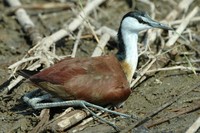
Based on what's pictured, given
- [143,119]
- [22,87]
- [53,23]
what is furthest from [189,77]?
[53,23]

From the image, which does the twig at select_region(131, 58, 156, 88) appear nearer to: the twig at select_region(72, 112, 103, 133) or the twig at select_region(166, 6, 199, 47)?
the twig at select_region(166, 6, 199, 47)

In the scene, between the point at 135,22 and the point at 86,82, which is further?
the point at 135,22

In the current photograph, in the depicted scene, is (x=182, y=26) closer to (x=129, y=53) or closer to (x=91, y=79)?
(x=129, y=53)

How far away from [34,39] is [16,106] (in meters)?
1.51

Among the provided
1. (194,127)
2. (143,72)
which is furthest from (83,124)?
(143,72)

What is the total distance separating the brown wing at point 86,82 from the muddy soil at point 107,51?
26 centimetres

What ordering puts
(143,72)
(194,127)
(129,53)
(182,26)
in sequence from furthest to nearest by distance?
(182,26), (143,72), (129,53), (194,127)

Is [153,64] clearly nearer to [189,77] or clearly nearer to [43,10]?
[189,77]

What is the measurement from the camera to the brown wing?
6070 millimetres

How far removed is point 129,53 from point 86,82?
66 cm

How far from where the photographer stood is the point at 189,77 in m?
7.04

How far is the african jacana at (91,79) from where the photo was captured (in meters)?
6.07

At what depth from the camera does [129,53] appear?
6.52m

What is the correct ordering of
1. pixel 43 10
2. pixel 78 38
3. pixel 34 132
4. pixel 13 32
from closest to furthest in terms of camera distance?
pixel 34 132
pixel 78 38
pixel 13 32
pixel 43 10
